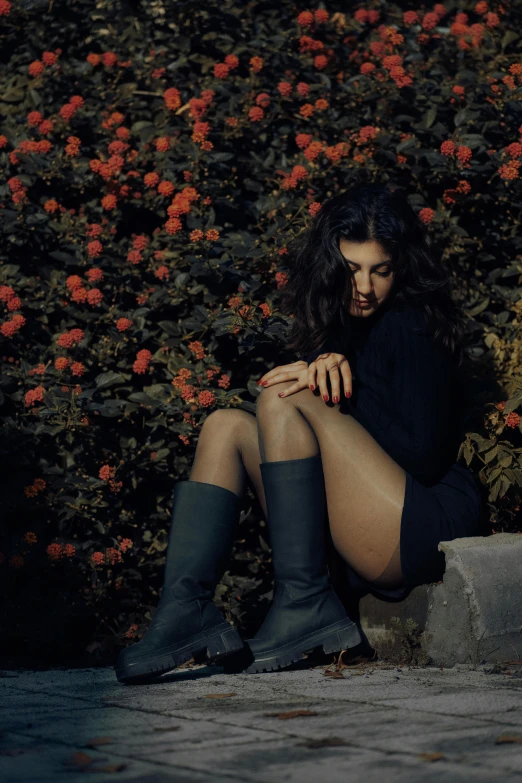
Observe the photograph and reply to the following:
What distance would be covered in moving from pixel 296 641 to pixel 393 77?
7.23ft

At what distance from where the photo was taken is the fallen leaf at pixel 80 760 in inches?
75.7

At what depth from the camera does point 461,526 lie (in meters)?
3.09

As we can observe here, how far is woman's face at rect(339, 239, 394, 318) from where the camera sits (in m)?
3.19

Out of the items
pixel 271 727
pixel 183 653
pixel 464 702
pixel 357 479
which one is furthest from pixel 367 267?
pixel 271 727

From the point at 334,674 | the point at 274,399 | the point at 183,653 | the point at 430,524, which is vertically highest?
the point at 274,399

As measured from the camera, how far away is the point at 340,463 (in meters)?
2.95

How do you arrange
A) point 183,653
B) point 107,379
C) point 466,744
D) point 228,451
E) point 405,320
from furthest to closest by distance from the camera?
point 107,379, point 405,320, point 228,451, point 183,653, point 466,744

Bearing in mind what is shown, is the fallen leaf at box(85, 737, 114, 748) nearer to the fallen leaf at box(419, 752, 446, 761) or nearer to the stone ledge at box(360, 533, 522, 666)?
the fallen leaf at box(419, 752, 446, 761)

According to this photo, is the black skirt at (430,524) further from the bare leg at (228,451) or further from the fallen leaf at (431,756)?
the fallen leaf at (431,756)

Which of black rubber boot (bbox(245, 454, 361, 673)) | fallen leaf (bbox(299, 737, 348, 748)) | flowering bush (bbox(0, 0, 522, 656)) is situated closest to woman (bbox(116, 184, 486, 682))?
black rubber boot (bbox(245, 454, 361, 673))

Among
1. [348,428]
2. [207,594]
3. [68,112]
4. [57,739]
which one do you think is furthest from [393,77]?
[57,739]

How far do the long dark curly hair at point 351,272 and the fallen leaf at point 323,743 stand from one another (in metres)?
1.43

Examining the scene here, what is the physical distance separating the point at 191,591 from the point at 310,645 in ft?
1.10

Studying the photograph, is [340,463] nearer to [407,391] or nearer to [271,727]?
[407,391]
